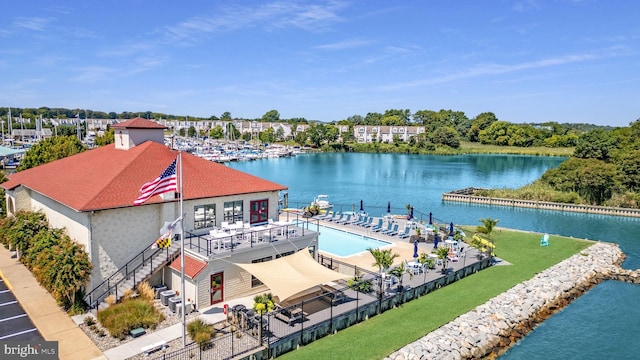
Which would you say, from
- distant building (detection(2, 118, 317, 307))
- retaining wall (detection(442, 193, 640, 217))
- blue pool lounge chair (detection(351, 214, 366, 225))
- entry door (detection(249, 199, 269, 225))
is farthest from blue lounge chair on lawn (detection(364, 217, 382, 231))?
retaining wall (detection(442, 193, 640, 217))

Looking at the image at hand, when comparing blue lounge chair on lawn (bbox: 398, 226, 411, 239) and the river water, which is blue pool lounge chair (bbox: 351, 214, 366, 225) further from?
blue lounge chair on lawn (bbox: 398, 226, 411, 239)

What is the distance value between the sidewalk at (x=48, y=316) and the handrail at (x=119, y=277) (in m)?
1.30

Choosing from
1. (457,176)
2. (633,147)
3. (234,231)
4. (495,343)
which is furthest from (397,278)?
(457,176)

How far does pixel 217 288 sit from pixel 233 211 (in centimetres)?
576

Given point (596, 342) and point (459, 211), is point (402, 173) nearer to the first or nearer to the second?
point (459, 211)

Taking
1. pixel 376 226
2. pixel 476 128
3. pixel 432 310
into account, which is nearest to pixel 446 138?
pixel 476 128

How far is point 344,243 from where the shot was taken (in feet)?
98.8

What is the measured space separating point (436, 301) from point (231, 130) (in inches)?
6558

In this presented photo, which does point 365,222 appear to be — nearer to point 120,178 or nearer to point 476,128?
point 120,178

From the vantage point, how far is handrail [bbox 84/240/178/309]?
18.8 metres

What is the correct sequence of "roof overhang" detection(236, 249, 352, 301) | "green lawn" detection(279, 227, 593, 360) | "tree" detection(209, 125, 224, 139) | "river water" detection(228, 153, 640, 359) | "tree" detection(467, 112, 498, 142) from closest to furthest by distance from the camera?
"green lawn" detection(279, 227, 593, 360)
"roof overhang" detection(236, 249, 352, 301)
"river water" detection(228, 153, 640, 359)
"tree" detection(467, 112, 498, 142)
"tree" detection(209, 125, 224, 139)

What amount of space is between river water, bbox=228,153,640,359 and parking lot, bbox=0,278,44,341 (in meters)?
19.3

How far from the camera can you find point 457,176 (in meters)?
90.9

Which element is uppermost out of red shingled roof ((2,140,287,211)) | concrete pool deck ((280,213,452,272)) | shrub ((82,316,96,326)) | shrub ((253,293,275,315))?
red shingled roof ((2,140,287,211))
